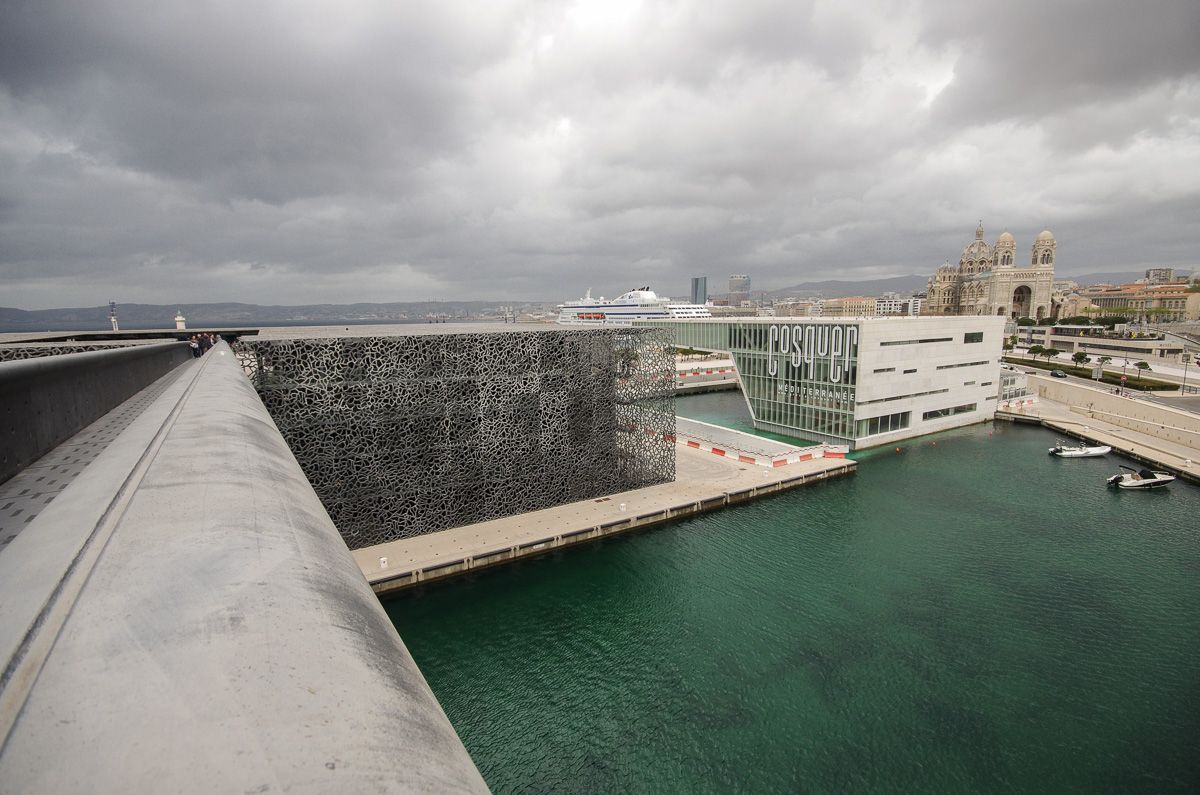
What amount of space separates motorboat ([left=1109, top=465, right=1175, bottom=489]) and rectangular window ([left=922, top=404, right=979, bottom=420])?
1017 cm

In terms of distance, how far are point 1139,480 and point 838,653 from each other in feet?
76.7

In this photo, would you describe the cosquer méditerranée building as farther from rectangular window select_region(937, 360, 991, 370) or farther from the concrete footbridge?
the concrete footbridge

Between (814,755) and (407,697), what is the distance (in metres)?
12.9

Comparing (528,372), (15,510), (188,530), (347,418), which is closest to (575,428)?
(528,372)

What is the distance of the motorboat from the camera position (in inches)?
1036

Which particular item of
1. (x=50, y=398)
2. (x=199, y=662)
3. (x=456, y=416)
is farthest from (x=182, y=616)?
(x=456, y=416)

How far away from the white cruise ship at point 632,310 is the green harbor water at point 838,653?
221ft

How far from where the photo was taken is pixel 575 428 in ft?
76.3

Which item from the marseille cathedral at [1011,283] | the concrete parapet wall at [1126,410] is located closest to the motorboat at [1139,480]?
the concrete parapet wall at [1126,410]

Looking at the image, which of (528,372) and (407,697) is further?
(528,372)

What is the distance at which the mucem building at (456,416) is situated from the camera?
718 inches

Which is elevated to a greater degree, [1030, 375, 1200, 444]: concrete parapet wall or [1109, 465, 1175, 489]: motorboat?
[1030, 375, 1200, 444]: concrete parapet wall

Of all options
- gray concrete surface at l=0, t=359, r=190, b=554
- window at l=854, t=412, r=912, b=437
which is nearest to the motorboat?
window at l=854, t=412, r=912, b=437

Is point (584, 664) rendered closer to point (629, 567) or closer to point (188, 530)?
point (629, 567)
